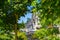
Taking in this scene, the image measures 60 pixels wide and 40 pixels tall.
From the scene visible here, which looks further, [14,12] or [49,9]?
[14,12]

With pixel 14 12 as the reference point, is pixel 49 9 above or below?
below

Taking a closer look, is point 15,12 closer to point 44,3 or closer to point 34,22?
point 44,3

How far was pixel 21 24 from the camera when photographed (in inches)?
521

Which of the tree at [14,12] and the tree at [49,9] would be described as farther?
the tree at [14,12]

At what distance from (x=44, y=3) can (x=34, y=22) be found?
25.3 meters

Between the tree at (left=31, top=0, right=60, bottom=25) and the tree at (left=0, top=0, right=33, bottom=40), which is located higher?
the tree at (left=0, top=0, right=33, bottom=40)

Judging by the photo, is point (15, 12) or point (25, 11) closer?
point (15, 12)

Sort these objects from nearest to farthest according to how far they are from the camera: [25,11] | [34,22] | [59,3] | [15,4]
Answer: [59,3] < [15,4] < [25,11] < [34,22]

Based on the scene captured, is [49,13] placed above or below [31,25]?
below

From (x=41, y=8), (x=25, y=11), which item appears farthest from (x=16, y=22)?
(x=41, y=8)

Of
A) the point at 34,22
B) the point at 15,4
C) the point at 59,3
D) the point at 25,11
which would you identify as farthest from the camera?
the point at 34,22

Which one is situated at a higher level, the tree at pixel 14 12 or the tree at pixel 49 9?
the tree at pixel 14 12

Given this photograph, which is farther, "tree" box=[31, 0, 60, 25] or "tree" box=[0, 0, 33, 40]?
"tree" box=[0, 0, 33, 40]

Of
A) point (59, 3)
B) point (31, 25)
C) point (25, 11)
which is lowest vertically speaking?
point (59, 3)
